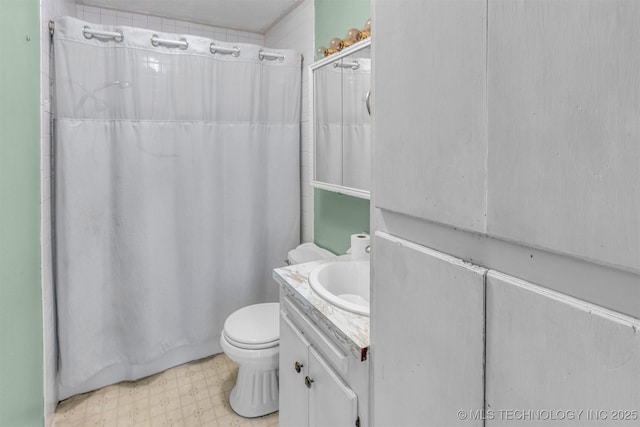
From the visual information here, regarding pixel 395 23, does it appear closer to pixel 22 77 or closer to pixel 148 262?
pixel 22 77

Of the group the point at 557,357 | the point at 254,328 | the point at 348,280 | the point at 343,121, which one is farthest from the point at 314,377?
the point at 343,121

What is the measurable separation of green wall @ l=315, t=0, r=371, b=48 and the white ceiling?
0.30 metres

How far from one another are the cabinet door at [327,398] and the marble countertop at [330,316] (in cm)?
13

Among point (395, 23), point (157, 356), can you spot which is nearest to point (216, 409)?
point (157, 356)

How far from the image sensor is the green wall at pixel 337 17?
1.68m

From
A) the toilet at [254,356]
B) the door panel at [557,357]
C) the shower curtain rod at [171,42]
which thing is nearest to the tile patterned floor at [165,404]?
the toilet at [254,356]

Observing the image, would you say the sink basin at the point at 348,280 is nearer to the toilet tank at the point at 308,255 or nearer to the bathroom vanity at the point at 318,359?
the bathroom vanity at the point at 318,359

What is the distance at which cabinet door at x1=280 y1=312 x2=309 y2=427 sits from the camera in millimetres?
1229

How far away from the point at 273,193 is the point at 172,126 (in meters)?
0.73

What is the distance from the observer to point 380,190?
0.78 meters

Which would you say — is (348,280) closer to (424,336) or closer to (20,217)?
(424,336)

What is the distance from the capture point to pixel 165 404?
6.07 ft

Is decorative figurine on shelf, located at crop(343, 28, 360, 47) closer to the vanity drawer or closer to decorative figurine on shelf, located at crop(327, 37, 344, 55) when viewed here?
decorative figurine on shelf, located at crop(327, 37, 344, 55)

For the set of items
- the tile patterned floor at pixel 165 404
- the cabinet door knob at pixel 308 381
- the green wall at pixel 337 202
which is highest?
the green wall at pixel 337 202
